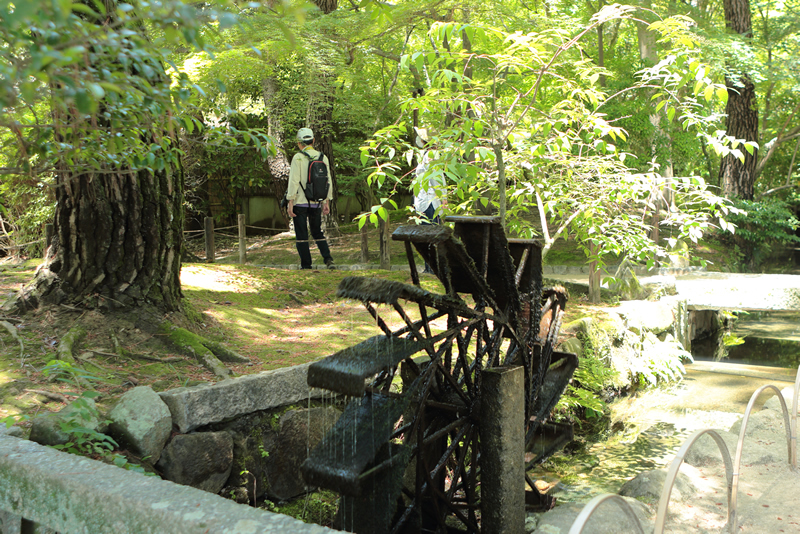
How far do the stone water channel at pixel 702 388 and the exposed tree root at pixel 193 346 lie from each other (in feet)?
9.69

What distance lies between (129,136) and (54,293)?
248 centimetres

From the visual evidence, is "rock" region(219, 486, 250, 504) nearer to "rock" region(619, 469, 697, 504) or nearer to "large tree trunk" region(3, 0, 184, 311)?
"large tree trunk" region(3, 0, 184, 311)

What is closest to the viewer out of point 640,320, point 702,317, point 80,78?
point 80,78

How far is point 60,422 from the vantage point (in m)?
3.39

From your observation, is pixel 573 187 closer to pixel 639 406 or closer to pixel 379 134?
pixel 379 134

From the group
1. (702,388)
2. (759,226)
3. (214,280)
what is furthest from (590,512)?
(759,226)

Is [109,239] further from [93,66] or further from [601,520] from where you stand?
[601,520]

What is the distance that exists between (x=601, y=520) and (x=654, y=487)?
43.8 inches

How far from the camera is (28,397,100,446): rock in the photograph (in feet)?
10.9

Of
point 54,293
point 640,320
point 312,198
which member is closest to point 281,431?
point 54,293

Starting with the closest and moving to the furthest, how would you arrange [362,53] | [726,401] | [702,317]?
[726,401]
[362,53]
[702,317]

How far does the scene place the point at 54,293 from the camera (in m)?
5.02

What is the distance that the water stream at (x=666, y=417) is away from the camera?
6.21 m

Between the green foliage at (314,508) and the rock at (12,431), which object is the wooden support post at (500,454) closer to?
the green foliage at (314,508)
